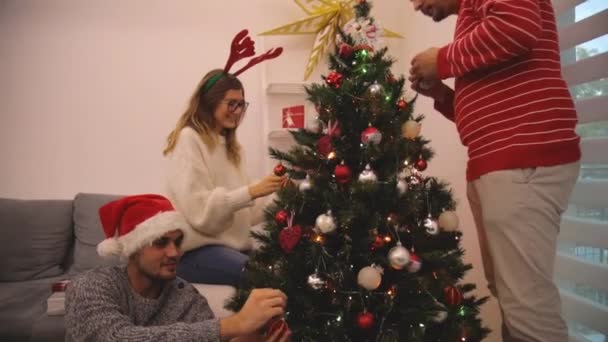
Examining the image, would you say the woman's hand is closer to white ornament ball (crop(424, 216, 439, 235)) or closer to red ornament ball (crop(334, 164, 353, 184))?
red ornament ball (crop(334, 164, 353, 184))

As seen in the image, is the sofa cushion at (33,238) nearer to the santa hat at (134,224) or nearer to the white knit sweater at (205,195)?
the white knit sweater at (205,195)

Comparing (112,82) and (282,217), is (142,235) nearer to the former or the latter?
(282,217)

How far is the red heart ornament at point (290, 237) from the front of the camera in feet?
3.63

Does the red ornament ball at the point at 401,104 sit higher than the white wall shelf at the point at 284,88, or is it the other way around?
the white wall shelf at the point at 284,88

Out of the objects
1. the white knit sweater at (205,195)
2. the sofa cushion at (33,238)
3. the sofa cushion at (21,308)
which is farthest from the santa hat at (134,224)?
the sofa cushion at (33,238)

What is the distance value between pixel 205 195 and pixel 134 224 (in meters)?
0.35

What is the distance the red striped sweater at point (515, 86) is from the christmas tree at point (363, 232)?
0.58ft

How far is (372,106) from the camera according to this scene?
3.76 ft

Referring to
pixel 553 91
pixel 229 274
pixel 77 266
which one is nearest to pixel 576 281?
pixel 553 91

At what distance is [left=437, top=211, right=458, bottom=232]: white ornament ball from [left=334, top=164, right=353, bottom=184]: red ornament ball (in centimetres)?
28

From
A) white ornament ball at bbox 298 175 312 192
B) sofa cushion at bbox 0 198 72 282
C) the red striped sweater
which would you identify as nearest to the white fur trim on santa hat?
white ornament ball at bbox 298 175 312 192

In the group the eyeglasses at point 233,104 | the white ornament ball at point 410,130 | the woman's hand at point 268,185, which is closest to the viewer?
the white ornament ball at point 410,130

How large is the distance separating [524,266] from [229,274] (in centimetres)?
93

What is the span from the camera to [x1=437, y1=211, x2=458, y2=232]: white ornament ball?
116cm
